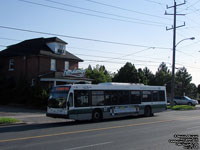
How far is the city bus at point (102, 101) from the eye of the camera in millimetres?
16812

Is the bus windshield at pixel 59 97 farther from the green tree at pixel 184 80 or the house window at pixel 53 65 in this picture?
the green tree at pixel 184 80

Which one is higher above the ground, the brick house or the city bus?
the brick house

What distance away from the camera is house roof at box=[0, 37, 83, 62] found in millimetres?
33466

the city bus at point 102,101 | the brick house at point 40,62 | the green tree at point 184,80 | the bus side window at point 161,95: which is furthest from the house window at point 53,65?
the green tree at point 184,80

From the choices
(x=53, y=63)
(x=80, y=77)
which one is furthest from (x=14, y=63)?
(x=80, y=77)

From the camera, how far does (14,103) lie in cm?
3030

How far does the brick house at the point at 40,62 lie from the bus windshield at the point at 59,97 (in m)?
13.4

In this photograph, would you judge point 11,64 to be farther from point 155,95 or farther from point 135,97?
point 155,95

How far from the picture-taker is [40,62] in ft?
107

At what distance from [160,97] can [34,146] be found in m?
16.7

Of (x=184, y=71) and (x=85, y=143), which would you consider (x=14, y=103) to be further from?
(x=184, y=71)

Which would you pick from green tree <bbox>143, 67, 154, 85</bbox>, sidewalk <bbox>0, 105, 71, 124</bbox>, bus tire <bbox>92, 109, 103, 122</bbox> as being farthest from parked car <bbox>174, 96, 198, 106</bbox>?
green tree <bbox>143, 67, 154, 85</bbox>

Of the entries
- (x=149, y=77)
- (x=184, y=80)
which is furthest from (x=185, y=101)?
(x=184, y=80)

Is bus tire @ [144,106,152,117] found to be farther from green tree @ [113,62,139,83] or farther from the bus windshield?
green tree @ [113,62,139,83]
